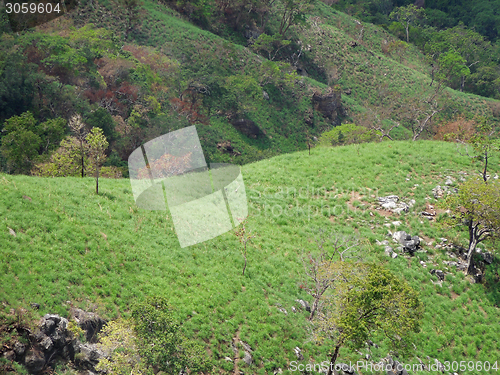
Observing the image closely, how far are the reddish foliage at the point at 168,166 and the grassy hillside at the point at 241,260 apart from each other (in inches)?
502

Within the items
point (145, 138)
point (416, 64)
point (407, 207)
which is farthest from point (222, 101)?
point (416, 64)

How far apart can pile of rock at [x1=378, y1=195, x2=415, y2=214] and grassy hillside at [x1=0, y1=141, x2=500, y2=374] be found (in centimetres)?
61

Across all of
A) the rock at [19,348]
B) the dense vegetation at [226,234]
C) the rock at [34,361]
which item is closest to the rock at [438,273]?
the dense vegetation at [226,234]

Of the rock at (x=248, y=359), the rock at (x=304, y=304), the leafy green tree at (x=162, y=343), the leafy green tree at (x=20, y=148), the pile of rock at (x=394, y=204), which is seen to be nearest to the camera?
the leafy green tree at (x=162, y=343)

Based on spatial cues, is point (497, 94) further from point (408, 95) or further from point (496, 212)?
point (496, 212)

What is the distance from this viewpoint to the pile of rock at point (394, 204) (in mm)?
30256

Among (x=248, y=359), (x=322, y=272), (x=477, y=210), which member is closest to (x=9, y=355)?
(x=248, y=359)

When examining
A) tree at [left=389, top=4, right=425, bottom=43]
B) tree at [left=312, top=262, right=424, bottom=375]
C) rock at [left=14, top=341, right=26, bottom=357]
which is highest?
tree at [left=389, top=4, right=425, bottom=43]

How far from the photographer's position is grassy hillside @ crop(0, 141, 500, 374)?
1792 cm

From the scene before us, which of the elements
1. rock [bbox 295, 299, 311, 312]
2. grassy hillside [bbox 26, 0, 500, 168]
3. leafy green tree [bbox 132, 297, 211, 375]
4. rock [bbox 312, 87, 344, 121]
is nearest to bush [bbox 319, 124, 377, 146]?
grassy hillside [bbox 26, 0, 500, 168]

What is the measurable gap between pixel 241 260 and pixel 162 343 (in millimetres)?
11722

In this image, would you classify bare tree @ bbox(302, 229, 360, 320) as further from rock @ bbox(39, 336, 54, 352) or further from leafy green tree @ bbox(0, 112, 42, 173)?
leafy green tree @ bbox(0, 112, 42, 173)

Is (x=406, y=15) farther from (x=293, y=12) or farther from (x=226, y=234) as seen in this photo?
(x=226, y=234)

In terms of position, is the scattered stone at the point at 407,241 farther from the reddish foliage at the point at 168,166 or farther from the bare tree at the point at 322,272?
the reddish foliage at the point at 168,166
